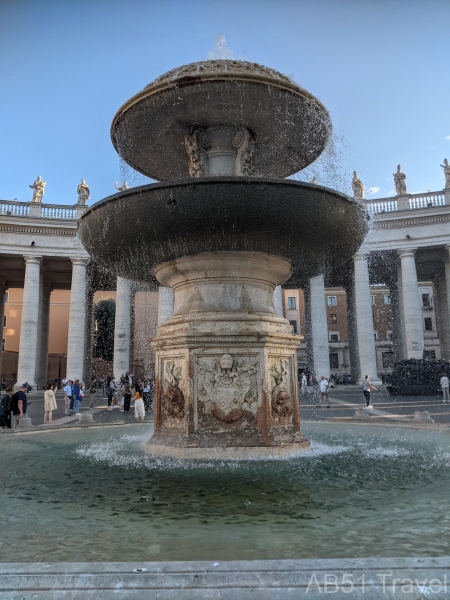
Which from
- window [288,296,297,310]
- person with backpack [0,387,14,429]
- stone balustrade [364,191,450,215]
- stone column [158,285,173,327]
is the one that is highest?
stone balustrade [364,191,450,215]

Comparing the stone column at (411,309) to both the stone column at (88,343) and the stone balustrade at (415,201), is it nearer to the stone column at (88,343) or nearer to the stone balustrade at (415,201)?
the stone balustrade at (415,201)

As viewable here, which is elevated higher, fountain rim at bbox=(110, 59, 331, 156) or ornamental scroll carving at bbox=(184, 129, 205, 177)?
fountain rim at bbox=(110, 59, 331, 156)

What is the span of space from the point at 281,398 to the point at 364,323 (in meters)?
30.1

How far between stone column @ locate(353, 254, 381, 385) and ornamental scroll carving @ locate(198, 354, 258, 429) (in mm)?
29692

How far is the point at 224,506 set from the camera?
384cm

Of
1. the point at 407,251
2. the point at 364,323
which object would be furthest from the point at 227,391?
the point at 407,251

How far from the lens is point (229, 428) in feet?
19.3

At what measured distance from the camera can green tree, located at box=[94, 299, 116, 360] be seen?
183 ft

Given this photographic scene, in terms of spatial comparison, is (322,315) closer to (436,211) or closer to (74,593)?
(436,211)

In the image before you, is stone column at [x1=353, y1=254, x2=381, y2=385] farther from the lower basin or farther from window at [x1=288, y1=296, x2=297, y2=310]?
the lower basin

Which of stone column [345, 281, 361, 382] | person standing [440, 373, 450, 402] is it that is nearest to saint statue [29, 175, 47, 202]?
stone column [345, 281, 361, 382]

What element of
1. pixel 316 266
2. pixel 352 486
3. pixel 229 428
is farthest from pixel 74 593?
pixel 316 266

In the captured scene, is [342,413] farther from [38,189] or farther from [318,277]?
[38,189]

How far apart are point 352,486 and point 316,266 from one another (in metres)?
3.82
